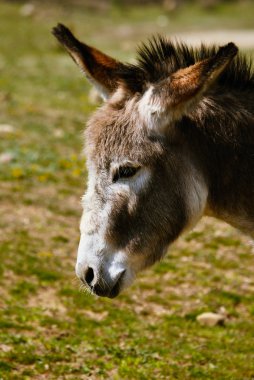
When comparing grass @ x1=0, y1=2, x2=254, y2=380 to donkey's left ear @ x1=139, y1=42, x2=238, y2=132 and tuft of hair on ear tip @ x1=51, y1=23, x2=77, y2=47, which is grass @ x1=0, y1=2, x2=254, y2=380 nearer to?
donkey's left ear @ x1=139, y1=42, x2=238, y2=132

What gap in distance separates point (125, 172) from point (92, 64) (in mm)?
753

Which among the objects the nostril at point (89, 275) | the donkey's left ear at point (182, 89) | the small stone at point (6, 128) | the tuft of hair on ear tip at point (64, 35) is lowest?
the small stone at point (6, 128)

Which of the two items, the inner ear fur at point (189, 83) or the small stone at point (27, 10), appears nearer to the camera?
the inner ear fur at point (189, 83)

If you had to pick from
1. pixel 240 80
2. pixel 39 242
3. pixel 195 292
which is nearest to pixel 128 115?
pixel 240 80

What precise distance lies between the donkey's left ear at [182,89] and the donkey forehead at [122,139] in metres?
0.08

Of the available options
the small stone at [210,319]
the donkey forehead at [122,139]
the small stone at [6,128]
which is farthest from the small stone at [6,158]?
the donkey forehead at [122,139]

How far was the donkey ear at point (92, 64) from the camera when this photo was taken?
4.05m

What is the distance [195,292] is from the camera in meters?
6.47

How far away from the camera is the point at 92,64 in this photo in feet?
13.6

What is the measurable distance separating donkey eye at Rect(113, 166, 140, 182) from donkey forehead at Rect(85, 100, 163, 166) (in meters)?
0.05

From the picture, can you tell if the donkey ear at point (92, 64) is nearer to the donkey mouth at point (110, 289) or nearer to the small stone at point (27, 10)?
the donkey mouth at point (110, 289)

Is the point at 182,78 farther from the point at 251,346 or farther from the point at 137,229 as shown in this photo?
the point at 251,346

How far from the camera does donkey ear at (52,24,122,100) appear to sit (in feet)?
13.3

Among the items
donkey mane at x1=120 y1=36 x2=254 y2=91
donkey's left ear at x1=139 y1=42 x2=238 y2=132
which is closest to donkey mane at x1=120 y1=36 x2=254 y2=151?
donkey mane at x1=120 y1=36 x2=254 y2=91
